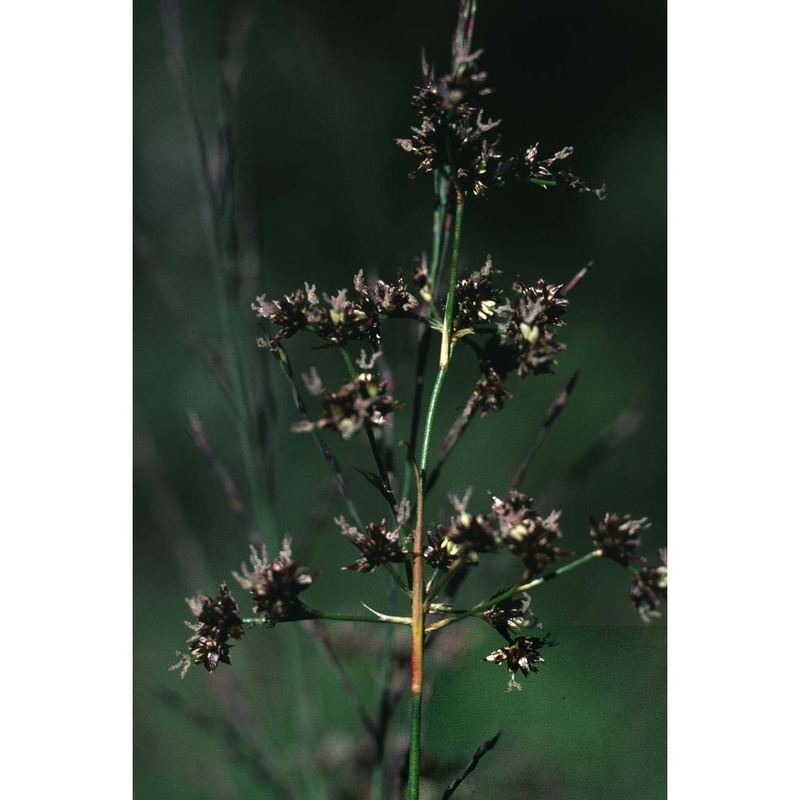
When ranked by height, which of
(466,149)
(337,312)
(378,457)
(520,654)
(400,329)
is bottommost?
(520,654)

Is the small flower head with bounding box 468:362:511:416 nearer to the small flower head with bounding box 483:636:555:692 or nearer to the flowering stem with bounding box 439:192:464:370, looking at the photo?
the flowering stem with bounding box 439:192:464:370

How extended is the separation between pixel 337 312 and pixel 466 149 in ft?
0.48

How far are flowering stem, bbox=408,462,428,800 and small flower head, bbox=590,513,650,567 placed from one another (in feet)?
0.38

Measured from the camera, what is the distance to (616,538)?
54 centimetres

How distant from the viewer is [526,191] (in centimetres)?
135

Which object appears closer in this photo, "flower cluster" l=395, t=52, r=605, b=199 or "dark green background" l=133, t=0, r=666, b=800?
"flower cluster" l=395, t=52, r=605, b=199

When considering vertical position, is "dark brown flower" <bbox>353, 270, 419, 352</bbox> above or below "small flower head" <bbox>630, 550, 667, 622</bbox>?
above

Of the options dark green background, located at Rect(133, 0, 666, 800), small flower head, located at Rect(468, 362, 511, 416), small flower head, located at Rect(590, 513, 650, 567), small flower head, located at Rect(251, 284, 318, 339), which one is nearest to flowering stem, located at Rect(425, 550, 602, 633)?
small flower head, located at Rect(590, 513, 650, 567)

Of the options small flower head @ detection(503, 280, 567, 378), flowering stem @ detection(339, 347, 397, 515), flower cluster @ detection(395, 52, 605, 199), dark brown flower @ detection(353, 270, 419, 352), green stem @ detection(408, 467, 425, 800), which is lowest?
green stem @ detection(408, 467, 425, 800)

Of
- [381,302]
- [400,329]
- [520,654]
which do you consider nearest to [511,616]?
[520,654]

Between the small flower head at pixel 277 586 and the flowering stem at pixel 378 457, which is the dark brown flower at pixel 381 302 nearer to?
the flowering stem at pixel 378 457

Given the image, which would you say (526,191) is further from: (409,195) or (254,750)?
(254,750)

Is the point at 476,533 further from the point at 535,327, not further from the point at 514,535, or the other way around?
the point at 535,327

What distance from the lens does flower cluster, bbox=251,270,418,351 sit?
0.58m
